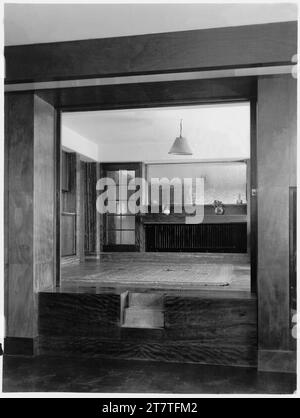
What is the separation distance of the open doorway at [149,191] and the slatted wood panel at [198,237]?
0.02 metres

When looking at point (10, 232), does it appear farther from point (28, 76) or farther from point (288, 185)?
point (288, 185)

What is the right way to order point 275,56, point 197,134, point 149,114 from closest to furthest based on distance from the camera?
1. point 275,56
2. point 149,114
3. point 197,134

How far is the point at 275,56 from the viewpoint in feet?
12.2

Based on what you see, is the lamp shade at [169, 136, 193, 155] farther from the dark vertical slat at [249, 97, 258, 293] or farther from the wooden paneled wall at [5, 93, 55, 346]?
the wooden paneled wall at [5, 93, 55, 346]

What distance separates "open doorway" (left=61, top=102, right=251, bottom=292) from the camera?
922 cm

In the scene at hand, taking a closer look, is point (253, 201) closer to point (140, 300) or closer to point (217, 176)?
point (140, 300)

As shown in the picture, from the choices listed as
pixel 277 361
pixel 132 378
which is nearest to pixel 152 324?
pixel 132 378

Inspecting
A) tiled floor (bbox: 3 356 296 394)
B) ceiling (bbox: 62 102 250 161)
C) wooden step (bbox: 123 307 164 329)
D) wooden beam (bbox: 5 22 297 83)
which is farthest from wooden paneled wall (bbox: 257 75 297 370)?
ceiling (bbox: 62 102 250 161)

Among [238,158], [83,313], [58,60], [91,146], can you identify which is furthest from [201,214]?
[58,60]

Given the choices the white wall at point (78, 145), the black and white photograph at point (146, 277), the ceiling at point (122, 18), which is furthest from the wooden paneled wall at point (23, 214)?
the white wall at point (78, 145)

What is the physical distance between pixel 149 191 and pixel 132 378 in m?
7.22

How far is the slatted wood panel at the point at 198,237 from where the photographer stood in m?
10.2

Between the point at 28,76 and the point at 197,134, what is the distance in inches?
238

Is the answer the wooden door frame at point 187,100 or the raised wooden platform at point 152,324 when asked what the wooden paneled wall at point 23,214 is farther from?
the wooden door frame at point 187,100
